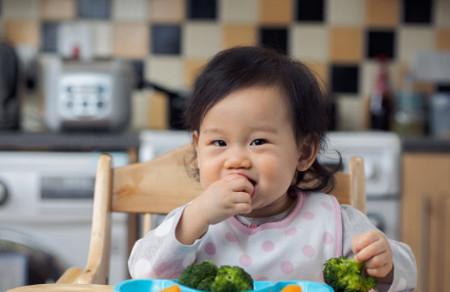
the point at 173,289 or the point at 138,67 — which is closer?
the point at 173,289

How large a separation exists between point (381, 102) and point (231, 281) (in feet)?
6.22

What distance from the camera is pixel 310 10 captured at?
2.65m

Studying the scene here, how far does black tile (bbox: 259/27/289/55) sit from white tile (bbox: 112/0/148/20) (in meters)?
0.40

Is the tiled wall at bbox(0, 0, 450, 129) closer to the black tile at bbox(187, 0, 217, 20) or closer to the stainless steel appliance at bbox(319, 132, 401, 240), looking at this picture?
the black tile at bbox(187, 0, 217, 20)

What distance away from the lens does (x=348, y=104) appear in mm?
2660

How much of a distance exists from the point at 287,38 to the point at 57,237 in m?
1.07

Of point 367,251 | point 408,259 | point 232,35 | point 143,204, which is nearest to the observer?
point 367,251

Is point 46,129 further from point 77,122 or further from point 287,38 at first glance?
point 287,38

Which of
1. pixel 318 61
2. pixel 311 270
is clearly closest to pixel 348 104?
pixel 318 61

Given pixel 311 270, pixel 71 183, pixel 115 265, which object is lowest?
pixel 115 265

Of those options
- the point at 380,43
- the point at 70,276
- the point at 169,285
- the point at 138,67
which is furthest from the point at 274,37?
the point at 169,285

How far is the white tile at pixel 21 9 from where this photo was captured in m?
2.60

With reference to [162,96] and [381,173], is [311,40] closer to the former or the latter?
[162,96]

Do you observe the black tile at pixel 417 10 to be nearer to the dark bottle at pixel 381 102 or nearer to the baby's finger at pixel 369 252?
the dark bottle at pixel 381 102
